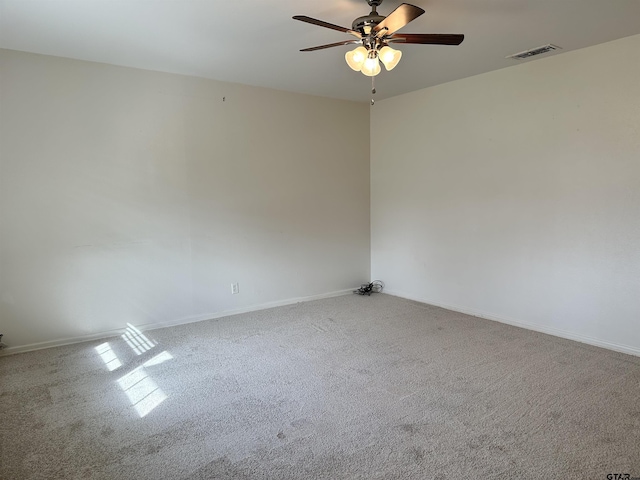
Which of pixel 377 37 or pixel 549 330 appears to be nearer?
pixel 377 37

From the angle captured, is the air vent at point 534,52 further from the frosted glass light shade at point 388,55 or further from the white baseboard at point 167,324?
the white baseboard at point 167,324

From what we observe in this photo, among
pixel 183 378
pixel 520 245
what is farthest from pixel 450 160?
pixel 183 378

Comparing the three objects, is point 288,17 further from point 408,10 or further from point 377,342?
point 377,342

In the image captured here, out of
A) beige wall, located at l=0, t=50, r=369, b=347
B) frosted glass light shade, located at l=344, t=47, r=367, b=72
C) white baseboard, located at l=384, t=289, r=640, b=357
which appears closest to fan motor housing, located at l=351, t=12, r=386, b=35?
frosted glass light shade, located at l=344, t=47, r=367, b=72

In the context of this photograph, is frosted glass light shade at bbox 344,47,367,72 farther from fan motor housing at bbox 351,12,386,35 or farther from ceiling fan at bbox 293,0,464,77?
fan motor housing at bbox 351,12,386,35

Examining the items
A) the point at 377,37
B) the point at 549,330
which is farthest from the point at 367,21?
the point at 549,330

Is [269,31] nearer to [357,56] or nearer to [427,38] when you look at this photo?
[357,56]

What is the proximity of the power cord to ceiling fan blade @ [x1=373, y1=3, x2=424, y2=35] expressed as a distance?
11.8ft

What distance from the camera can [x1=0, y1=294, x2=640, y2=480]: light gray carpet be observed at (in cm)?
196

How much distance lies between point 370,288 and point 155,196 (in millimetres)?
3002

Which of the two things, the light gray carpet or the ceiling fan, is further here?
the ceiling fan

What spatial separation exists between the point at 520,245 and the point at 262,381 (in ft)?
9.39

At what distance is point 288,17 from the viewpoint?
8.86 ft

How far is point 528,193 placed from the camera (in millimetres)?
3867
